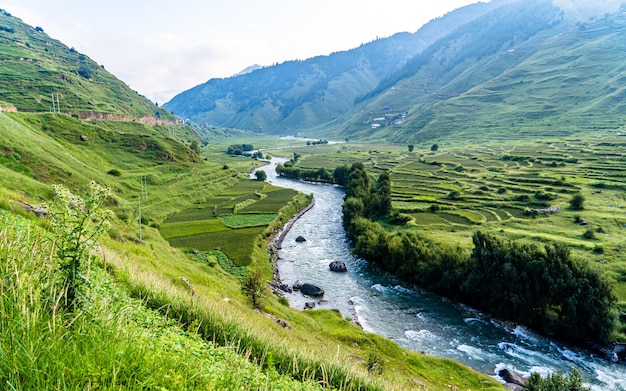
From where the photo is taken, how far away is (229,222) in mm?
90000

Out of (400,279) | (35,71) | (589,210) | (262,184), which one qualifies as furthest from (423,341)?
(35,71)

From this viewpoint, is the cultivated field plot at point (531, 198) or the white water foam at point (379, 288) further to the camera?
the cultivated field plot at point (531, 198)

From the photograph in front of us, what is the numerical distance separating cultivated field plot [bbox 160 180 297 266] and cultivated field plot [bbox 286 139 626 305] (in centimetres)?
3682

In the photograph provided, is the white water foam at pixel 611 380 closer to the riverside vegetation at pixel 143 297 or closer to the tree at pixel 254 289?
the riverside vegetation at pixel 143 297

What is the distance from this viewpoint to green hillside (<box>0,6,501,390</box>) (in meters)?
7.34

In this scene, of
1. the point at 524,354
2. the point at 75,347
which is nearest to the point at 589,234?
the point at 524,354

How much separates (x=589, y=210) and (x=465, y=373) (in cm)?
7122

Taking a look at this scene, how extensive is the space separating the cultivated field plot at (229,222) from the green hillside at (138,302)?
973mm

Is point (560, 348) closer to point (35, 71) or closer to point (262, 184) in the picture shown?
point (262, 184)

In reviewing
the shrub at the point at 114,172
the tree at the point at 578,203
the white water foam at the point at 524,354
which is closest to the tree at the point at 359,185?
the tree at the point at 578,203

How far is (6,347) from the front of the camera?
6273mm

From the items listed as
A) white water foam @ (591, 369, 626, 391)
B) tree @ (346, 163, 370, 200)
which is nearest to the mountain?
tree @ (346, 163, 370, 200)

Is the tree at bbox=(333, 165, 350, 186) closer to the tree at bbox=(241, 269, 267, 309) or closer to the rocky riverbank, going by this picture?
the rocky riverbank

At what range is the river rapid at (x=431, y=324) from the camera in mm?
40750
